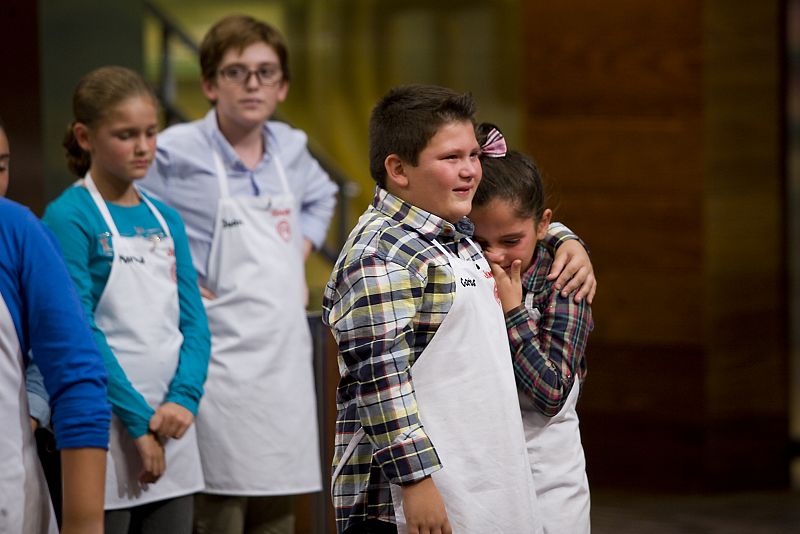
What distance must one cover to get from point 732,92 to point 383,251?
350cm

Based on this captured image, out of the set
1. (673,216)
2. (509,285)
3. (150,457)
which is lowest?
(150,457)

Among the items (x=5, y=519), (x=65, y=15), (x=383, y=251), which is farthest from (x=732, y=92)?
(x=5, y=519)

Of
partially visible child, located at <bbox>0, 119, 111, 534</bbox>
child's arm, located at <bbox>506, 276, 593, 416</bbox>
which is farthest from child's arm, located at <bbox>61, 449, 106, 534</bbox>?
child's arm, located at <bbox>506, 276, 593, 416</bbox>

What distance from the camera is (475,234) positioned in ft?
6.98

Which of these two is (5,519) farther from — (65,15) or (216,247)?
(65,15)

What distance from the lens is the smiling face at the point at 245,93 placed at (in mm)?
3055

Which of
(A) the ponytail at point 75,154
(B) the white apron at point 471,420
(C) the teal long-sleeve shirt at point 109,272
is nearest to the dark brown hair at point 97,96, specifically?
(A) the ponytail at point 75,154

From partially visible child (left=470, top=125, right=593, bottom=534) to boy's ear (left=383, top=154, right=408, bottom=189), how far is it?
0.17 m

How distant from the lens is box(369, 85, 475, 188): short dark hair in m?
1.98

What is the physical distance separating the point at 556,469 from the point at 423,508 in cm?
34

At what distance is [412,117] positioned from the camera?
6.53 feet

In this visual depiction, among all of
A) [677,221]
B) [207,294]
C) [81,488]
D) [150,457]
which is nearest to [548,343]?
[81,488]

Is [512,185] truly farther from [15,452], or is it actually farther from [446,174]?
[15,452]

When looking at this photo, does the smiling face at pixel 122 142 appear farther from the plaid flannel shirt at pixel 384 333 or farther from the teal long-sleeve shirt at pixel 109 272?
the plaid flannel shirt at pixel 384 333
